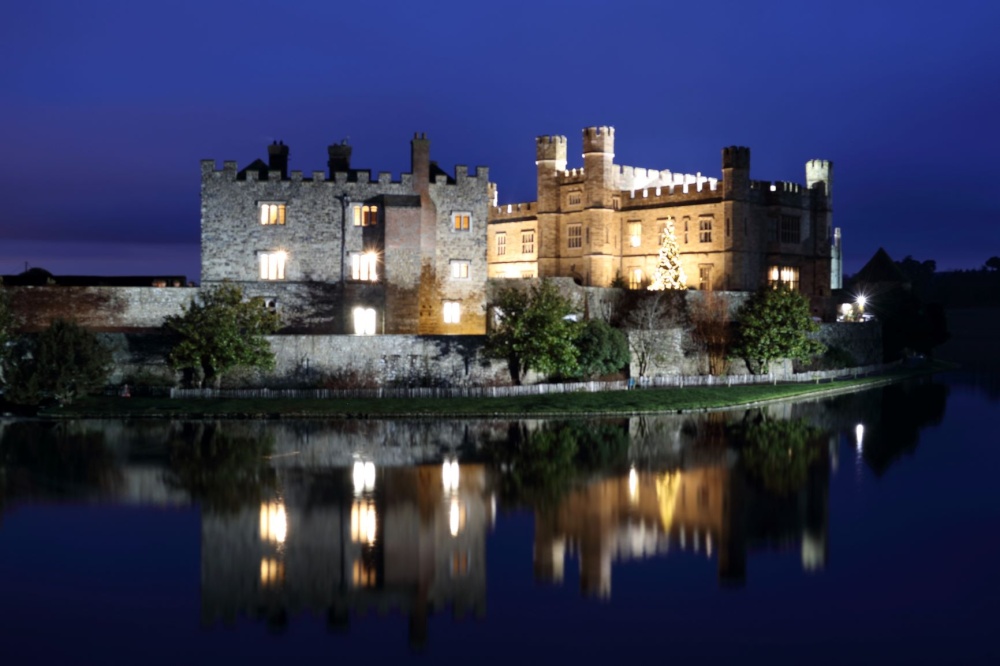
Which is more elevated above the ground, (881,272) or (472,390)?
(881,272)

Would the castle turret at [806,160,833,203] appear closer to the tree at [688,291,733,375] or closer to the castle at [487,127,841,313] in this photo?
the castle at [487,127,841,313]

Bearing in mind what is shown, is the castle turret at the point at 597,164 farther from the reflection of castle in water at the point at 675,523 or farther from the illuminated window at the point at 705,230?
the reflection of castle in water at the point at 675,523

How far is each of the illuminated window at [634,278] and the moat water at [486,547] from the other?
26.1 metres

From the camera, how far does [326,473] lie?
2805 cm

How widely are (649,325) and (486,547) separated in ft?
94.6

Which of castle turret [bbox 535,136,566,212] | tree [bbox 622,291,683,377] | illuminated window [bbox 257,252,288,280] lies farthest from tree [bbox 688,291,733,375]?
illuminated window [bbox 257,252,288,280]

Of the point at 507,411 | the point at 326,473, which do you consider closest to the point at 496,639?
the point at 326,473

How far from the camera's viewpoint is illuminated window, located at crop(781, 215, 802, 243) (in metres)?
61.5

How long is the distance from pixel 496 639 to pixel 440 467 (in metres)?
12.7

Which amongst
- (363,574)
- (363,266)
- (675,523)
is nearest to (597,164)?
(363,266)

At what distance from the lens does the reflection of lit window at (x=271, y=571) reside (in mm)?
19391

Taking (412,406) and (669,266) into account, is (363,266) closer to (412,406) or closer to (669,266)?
(412,406)

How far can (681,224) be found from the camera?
198 feet

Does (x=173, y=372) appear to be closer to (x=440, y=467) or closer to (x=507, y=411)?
(x=507, y=411)
